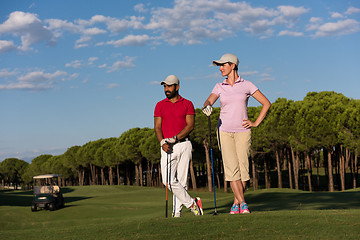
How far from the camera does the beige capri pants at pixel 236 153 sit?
8906 millimetres

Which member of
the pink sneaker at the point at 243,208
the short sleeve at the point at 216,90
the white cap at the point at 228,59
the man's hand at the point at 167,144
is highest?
the white cap at the point at 228,59

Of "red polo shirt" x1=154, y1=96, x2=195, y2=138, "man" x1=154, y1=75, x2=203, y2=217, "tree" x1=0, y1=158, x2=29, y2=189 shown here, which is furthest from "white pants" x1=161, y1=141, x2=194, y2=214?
"tree" x1=0, y1=158, x2=29, y2=189

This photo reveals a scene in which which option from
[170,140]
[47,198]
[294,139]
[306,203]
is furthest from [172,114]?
[294,139]

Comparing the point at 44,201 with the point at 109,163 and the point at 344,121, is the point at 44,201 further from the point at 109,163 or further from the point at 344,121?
the point at 109,163

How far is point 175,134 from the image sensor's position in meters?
9.90

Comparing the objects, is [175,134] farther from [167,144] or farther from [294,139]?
[294,139]

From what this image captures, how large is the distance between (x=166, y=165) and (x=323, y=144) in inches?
1560

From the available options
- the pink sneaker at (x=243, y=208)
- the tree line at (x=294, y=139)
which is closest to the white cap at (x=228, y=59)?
the pink sneaker at (x=243, y=208)

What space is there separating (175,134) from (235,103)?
172 centimetres

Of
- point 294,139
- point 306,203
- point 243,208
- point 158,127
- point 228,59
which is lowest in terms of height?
point 306,203

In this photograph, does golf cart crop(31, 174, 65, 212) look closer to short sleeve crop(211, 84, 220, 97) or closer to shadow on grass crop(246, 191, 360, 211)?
shadow on grass crop(246, 191, 360, 211)

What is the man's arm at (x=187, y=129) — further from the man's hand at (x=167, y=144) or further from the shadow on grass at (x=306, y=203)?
the shadow on grass at (x=306, y=203)

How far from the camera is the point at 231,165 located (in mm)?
9000

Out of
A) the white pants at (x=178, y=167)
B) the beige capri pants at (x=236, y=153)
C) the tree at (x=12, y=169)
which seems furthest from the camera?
the tree at (x=12, y=169)
